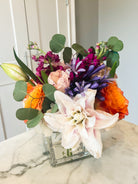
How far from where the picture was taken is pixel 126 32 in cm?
186

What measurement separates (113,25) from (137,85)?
28.7 inches

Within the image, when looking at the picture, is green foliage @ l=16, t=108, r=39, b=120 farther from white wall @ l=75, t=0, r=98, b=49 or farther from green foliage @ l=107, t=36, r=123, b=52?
white wall @ l=75, t=0, r=98, b=49

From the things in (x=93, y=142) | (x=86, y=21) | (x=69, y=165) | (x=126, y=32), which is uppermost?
(x=86, y=21)

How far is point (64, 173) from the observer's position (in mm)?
604

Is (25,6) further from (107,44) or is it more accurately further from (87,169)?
(87,169)

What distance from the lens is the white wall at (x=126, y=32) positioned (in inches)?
70.3

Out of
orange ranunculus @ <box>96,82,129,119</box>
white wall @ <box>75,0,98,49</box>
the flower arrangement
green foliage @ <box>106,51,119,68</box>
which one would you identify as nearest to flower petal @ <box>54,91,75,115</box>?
the flower arrangement

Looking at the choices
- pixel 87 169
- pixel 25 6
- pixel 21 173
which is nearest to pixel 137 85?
pixel 25 6

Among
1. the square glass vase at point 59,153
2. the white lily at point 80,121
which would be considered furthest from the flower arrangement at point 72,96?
the square glass vase at point 59,153

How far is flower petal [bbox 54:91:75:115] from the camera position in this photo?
500 mm

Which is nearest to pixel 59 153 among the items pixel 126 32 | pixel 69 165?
pixel 69 165

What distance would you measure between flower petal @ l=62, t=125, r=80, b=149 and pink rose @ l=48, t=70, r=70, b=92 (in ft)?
0.40

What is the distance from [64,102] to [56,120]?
0.06m

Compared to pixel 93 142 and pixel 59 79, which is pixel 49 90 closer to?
pixel 59 79
